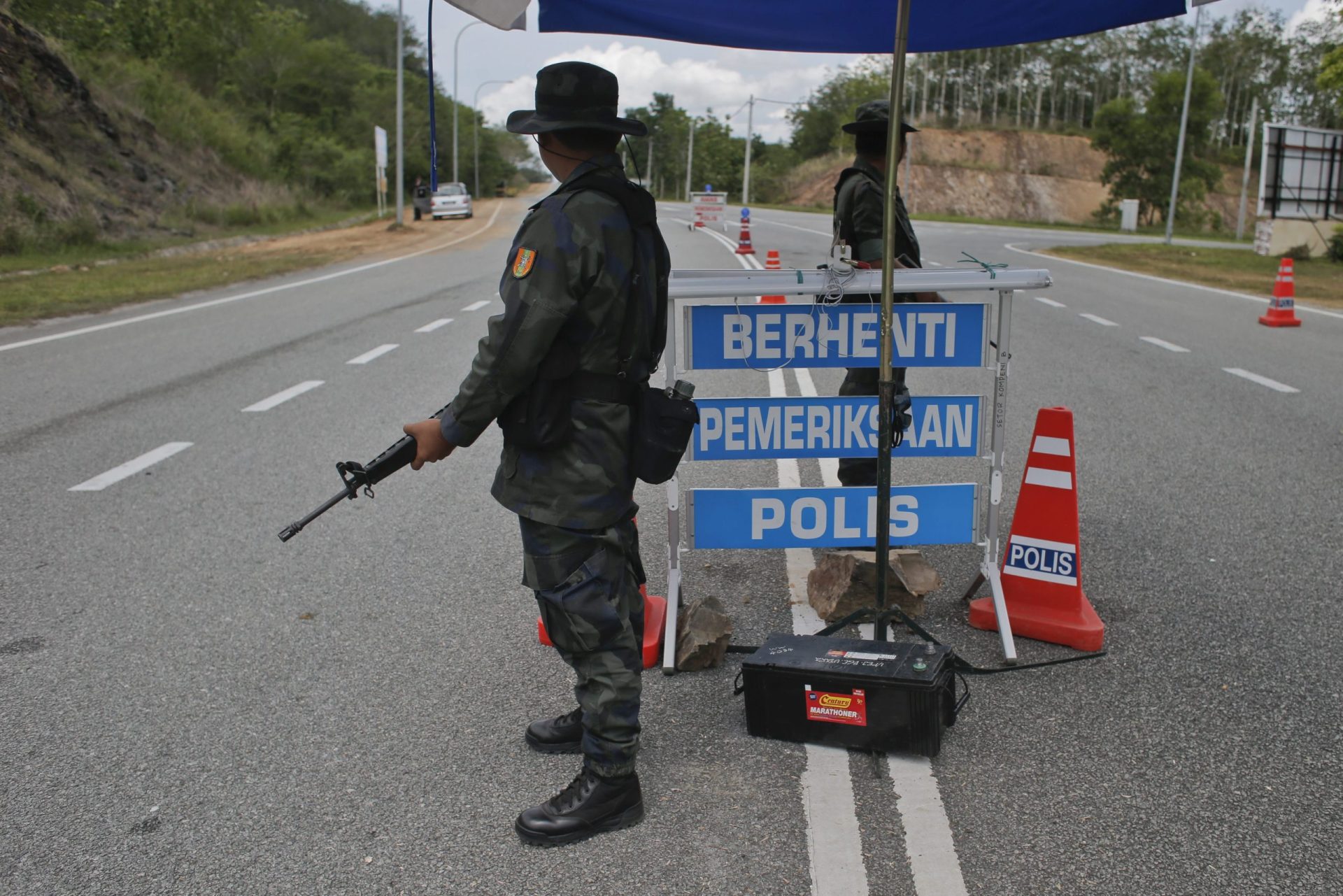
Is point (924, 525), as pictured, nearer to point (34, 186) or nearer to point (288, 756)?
point (288, 756)

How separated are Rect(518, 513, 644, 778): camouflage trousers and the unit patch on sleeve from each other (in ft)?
2.19

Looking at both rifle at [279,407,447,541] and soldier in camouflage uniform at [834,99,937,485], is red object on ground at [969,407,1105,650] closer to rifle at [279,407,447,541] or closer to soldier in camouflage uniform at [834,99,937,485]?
soldier in camouflage uniform at [834,99,937,485]

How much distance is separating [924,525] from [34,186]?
24.5 meters

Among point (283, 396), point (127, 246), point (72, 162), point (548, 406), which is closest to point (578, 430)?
point (548, 406)

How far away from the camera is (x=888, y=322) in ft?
11.9

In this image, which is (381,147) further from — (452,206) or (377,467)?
(377,467)

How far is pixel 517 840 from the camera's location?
9.57 feet

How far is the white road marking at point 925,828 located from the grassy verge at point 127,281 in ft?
42.4

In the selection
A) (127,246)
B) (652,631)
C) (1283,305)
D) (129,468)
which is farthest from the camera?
(127,246)

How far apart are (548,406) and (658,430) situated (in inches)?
12.2

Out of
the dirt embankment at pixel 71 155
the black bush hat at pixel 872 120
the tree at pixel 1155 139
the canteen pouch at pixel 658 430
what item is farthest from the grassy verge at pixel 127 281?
the tree at pixel 1155 139

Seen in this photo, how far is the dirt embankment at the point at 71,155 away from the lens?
23.2 meters

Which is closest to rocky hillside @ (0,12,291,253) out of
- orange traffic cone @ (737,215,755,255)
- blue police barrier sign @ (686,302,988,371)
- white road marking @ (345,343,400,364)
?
white road marking @ (345,343,400,364)

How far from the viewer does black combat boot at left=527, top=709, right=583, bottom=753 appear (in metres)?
3.38
